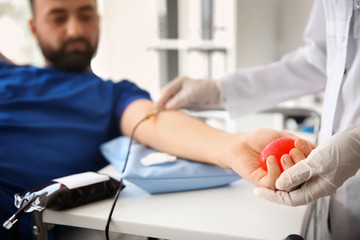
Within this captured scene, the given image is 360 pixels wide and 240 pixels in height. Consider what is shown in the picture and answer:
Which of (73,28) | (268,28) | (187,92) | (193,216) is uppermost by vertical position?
(73,28)

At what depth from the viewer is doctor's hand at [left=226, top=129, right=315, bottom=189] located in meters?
0.65

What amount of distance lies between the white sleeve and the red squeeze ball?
535mm

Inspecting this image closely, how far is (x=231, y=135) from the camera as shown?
91 cm

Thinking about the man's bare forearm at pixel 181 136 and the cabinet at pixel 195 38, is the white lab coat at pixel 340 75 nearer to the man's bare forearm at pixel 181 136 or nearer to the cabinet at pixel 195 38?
the man's bare forearm at pixel 181 136

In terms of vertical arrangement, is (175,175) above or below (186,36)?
below

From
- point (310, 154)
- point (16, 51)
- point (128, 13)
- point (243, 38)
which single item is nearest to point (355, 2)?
point (310, 154)

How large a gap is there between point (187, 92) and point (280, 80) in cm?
33

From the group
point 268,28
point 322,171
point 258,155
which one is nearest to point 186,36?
point 268,28

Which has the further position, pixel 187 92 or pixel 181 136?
pixel 187 92

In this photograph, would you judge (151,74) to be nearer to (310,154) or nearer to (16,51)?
(16,51)

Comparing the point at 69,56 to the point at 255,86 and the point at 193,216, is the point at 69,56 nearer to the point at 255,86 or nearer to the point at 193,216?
the point at 255,86

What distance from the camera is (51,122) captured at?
3.73 ft

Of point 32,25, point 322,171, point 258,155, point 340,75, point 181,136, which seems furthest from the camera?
point 32,25

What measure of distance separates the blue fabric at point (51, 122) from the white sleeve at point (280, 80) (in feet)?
1.12
